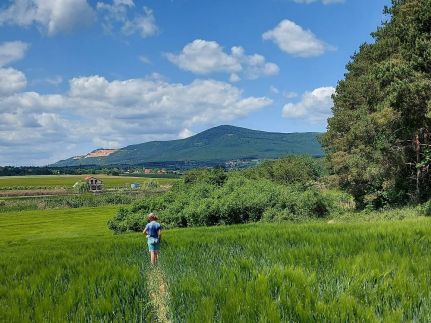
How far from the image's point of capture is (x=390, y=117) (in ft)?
108

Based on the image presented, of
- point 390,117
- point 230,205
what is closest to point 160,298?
point 390,117

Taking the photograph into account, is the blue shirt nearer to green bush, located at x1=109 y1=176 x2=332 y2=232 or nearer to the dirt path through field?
the dirt path through field

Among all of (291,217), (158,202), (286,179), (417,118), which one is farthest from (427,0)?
(286,179)

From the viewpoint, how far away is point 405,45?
96.8 feet

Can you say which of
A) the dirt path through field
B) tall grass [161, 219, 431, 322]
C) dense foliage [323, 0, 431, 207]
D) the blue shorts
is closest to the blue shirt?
the blue shorts

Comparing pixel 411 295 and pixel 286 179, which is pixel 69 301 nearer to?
pixel 411 295

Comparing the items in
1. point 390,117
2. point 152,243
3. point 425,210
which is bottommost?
point 425,210

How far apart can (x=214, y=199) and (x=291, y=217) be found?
10078 mm

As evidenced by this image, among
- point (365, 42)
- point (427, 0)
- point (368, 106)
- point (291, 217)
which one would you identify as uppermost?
point (365, 42)

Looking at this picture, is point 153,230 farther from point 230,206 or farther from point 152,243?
point 230,206

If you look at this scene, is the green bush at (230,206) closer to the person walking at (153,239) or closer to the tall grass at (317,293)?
the person walking at (153,239)

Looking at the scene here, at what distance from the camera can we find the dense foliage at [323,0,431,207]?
1103 inches

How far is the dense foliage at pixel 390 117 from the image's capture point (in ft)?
91.9

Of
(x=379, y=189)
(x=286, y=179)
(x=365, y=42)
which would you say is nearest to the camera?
(x=379, y=189)
